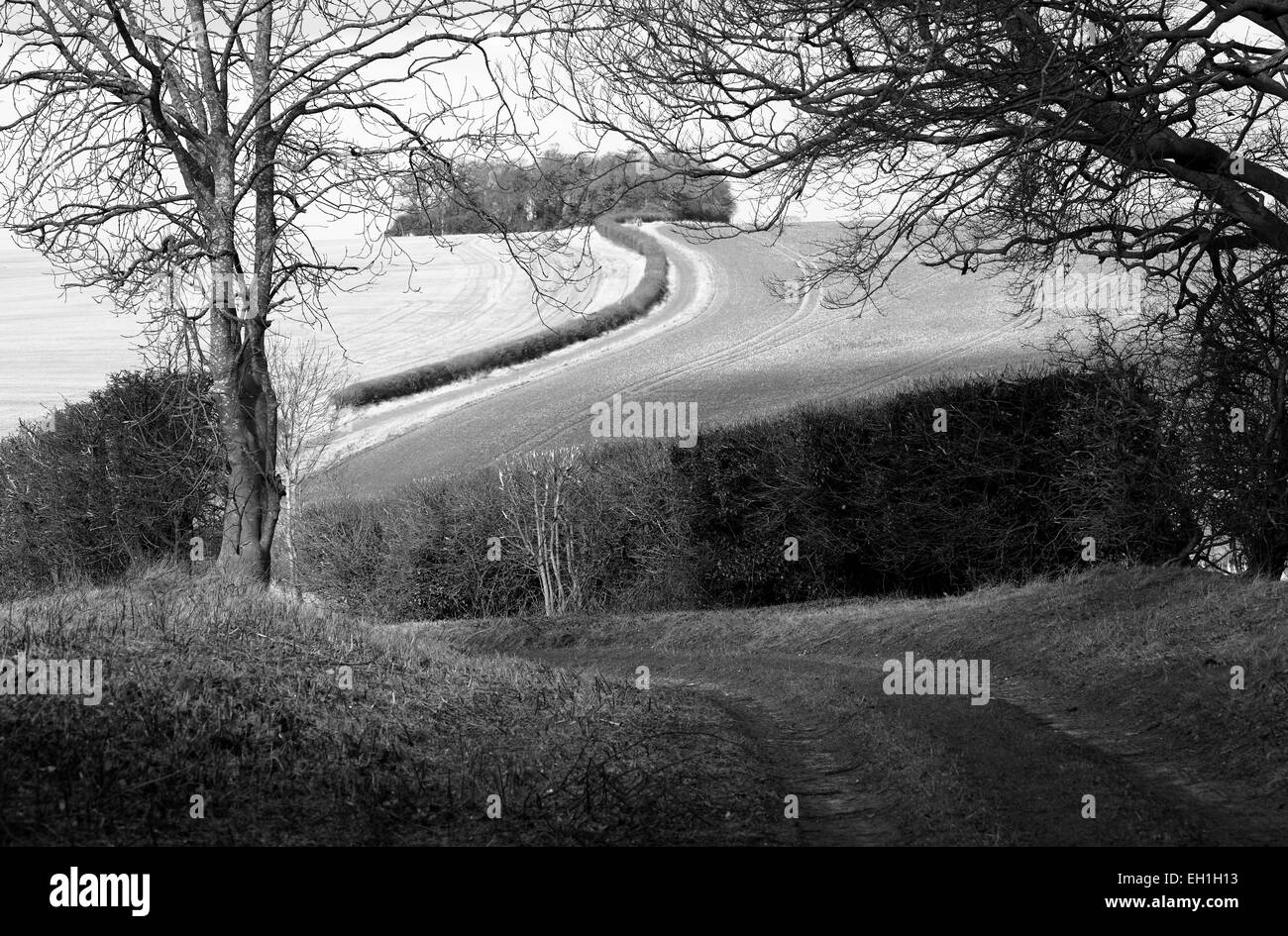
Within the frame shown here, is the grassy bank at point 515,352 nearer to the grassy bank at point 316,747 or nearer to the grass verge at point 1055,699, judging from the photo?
the grass verge at point 1055,699

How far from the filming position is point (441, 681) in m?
8.10

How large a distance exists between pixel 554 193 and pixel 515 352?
35.1m

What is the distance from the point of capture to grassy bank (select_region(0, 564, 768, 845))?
5273 mm

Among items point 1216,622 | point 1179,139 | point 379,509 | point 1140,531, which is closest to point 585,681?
point 1216,622

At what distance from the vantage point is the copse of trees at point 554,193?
10.3 meters

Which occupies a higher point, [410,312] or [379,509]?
[410,312]

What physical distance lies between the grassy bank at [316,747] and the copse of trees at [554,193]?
4485 mm

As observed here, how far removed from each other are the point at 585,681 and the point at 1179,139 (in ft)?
23.2

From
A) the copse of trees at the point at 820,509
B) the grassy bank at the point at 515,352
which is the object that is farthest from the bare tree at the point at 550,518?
the grassy bank at the point at 515,352

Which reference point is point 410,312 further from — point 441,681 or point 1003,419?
point 441,681

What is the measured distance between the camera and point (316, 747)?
20.4 feet

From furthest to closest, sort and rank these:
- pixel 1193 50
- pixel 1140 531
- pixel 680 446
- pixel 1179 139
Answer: pixel 680 446 → pixel 1140 531 → pixel 1193 50 → pixel 1179 139

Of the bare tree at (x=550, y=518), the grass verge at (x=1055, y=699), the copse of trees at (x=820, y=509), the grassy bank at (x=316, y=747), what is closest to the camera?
the grassy bank at (x=316, y=747)

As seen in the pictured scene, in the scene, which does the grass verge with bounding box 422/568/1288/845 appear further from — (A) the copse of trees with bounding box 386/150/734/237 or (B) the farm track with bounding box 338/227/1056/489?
(B) the farm track with bounding box 338/227/1056/489
